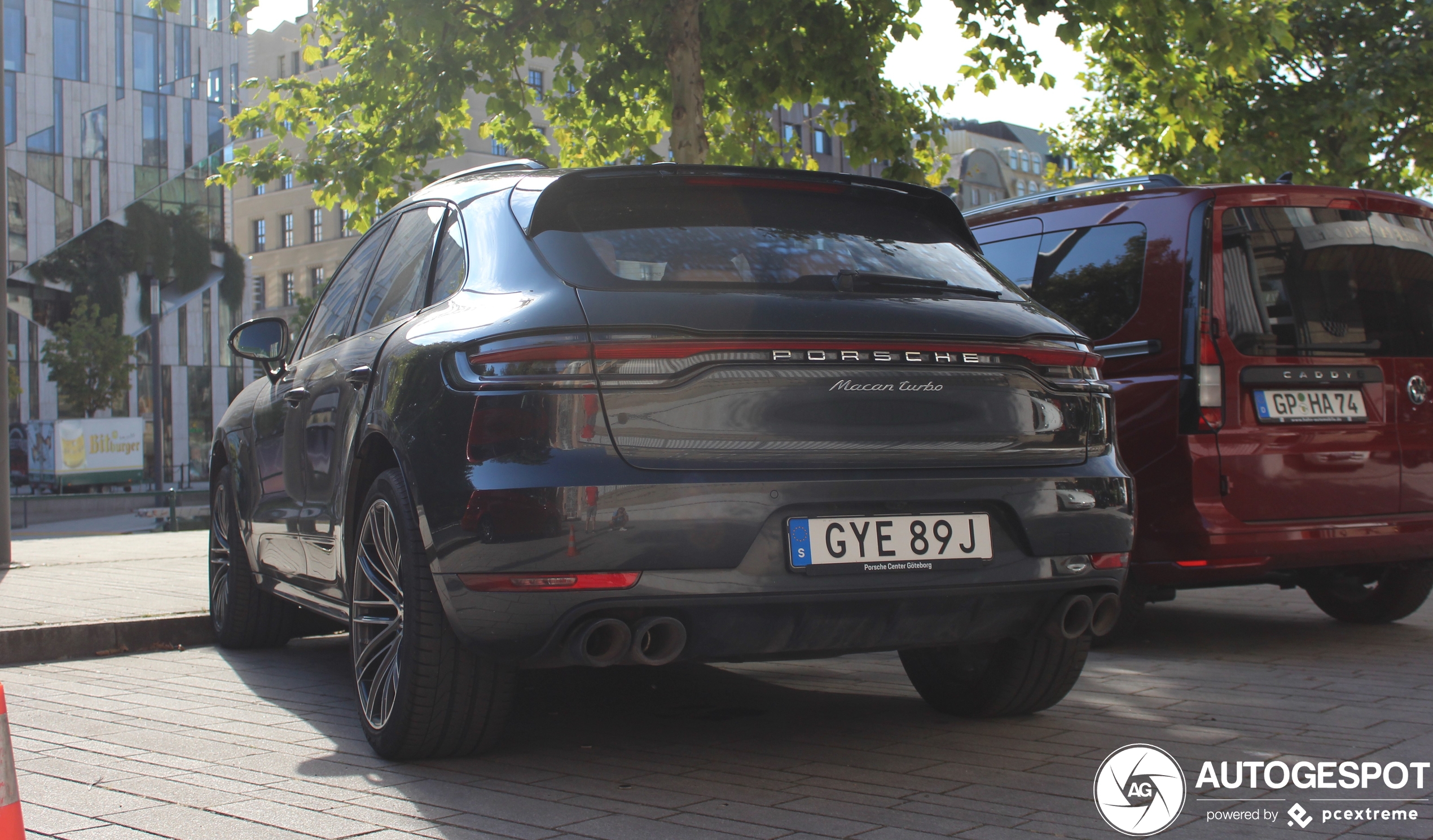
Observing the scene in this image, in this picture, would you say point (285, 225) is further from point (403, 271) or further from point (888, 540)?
point (888, 540)

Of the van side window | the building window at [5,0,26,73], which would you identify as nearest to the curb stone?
the van side window

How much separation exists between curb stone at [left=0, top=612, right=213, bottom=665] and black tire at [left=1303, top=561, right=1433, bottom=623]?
5.38 metres

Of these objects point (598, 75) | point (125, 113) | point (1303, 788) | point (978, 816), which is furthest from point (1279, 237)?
point (125, 113)

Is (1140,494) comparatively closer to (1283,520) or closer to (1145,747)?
(1283,520)

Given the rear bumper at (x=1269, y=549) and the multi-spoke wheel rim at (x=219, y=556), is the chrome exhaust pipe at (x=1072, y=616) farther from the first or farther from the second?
the multi-spoke wheel rim at (x=219, y=556)

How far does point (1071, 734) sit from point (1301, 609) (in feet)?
13.9

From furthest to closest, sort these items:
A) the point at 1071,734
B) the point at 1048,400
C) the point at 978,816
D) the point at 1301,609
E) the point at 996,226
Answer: the point at 1301,609, the point at 996,226, the point at 1071,734, the point at 1048,400, the point at 978,816

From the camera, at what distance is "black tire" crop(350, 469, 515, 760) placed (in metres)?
3.83

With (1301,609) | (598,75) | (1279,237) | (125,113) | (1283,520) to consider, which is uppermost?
(125,113)

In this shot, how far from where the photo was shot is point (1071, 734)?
14.7 feet

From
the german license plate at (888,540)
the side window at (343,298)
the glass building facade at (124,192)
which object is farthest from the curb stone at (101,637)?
the glass building facade at (124,192)

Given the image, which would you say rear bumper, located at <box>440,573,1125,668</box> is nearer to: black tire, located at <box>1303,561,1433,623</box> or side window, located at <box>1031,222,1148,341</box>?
side window, located at <box>1031,222,1148,341</box>

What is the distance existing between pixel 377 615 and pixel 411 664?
0.44 metres

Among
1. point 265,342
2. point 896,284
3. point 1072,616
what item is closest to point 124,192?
point 265,342
